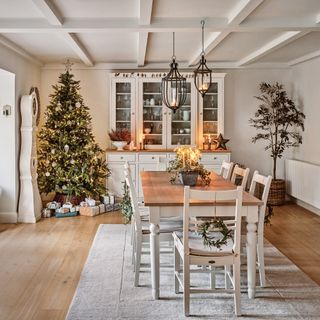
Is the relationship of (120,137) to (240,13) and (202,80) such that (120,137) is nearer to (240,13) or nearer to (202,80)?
(202,80)

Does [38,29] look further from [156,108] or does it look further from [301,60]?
[301,60]

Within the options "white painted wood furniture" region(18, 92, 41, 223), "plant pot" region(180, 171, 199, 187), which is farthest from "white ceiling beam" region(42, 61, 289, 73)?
"plant pot" region(180, 171, 199, 187)

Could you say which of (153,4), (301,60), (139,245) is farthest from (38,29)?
(301,60)

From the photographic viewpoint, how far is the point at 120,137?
859 cm

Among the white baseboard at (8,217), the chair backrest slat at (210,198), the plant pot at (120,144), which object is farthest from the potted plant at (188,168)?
the plant pot at (120,144)

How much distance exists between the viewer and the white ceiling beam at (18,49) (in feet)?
20.5

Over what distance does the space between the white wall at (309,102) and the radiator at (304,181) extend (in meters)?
0.16

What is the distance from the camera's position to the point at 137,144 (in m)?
8.69

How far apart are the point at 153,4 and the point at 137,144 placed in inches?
169

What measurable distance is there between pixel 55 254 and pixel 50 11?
8.14ft

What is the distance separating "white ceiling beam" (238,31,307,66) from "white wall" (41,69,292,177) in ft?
1.96

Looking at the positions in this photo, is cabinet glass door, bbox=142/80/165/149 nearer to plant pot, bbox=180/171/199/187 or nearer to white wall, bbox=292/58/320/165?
white wall, bbox=292/58/320/165

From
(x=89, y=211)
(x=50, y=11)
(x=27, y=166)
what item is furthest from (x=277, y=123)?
(x=50, y=11)

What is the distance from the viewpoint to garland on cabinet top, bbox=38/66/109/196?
7727 millimetres
